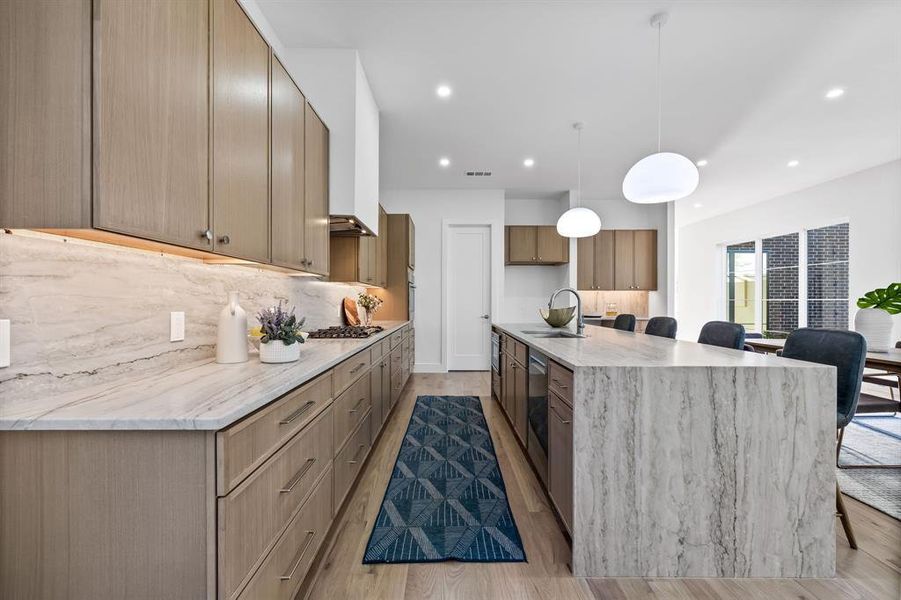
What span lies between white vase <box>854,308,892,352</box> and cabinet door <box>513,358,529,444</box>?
2.55 meters

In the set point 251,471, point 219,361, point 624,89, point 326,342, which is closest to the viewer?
point 251,471

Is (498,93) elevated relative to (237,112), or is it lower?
elevated

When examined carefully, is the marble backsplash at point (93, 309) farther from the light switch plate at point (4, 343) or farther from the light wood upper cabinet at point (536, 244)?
the light wood upper cabinet at point (536, 244)

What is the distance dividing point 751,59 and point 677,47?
638 millimetres

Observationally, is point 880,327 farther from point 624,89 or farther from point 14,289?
point 14,289

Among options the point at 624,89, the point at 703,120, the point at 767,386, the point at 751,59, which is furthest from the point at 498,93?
the point at 767,386

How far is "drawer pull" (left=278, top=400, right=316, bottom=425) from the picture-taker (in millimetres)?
1225

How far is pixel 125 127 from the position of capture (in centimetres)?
100

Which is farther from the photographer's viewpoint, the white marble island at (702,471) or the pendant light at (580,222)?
the pendant light at (580,222)

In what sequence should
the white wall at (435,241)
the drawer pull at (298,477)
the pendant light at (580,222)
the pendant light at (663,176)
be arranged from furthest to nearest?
the white wall at (435,241) < the pendant light at (580,222) < the pendant light at (663,176) < the drawer pull at (298,477)

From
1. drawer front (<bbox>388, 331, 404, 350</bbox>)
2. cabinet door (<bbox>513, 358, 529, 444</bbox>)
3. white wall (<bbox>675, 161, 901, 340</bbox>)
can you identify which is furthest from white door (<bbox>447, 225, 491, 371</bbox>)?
white wall (<bbox>675, 161, 901, 340</bbox>)

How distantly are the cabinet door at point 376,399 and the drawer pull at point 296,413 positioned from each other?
3.78 ft

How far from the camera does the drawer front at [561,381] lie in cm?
164

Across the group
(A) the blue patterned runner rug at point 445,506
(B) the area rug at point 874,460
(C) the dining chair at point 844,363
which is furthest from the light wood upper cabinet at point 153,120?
(B) the area rug at point 874,460
